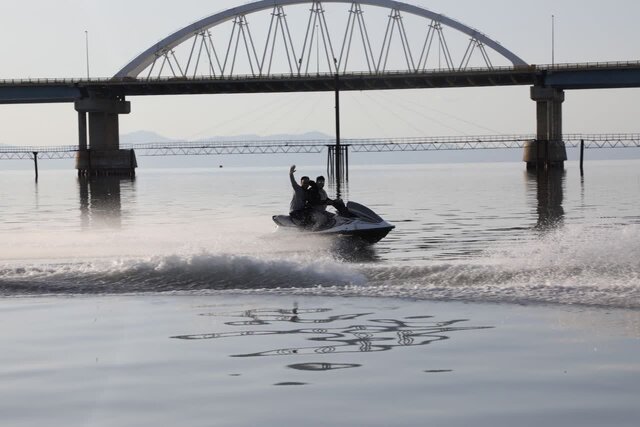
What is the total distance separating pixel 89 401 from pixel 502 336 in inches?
175

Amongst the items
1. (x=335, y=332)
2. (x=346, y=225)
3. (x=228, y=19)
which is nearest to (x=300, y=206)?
(x=346, y=225)

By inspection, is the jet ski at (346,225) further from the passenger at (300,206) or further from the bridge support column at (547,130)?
the bridge support column at (547,130)

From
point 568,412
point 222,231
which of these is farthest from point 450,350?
point 222,231

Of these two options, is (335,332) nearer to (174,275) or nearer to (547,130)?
(174,275)

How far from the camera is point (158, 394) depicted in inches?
347

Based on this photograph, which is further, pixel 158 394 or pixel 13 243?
pixel 13 243

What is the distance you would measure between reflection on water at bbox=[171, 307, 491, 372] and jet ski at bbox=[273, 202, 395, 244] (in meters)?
11.4

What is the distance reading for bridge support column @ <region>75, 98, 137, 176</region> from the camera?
121562 mm

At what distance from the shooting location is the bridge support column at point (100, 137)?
122m

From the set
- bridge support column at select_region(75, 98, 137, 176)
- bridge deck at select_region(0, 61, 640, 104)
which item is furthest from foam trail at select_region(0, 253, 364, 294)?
bridge support column at select_region(75, 98, 137, 176)

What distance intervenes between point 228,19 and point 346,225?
10707 centimetres

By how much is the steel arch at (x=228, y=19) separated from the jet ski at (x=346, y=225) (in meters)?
103

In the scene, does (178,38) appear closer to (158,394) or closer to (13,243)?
Answer: (13,243)

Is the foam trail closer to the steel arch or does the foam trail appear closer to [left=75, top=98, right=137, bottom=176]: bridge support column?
[left=75, top=98, right=137, bottom=176]: bridge support column
